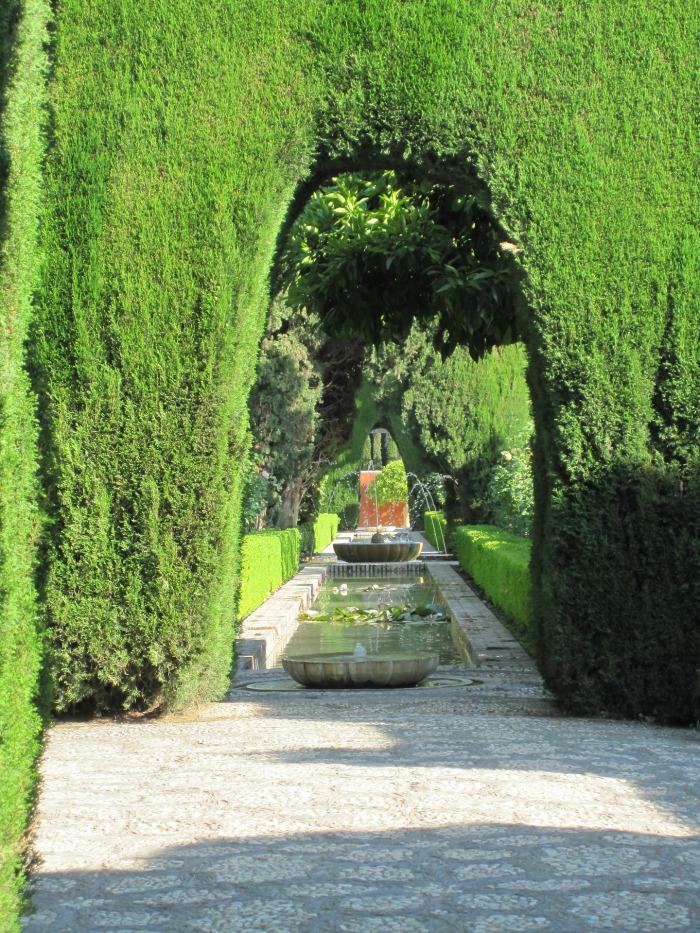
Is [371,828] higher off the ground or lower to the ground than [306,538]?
lower

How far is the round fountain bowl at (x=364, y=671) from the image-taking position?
7.53 m

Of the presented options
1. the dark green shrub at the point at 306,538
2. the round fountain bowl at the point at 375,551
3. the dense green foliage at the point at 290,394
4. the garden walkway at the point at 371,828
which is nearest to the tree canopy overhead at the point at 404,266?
the garden walkway at the point at 371,828

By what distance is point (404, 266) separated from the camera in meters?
7.98

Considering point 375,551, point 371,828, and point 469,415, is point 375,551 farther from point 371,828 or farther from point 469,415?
point 371,828

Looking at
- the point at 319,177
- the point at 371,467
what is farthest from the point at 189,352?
the point at 371,467

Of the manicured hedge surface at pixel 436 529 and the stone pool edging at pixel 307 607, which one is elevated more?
the manicured hedge surface at pixel 436 529

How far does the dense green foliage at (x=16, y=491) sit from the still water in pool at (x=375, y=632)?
20.1 feet

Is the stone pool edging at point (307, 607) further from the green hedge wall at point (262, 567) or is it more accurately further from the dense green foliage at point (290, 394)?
the dense green foliage at point (290, 394)

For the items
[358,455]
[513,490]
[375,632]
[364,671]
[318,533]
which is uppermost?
[358,455]

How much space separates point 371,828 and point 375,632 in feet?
28.2

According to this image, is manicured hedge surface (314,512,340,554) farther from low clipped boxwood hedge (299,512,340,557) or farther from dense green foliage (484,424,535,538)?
dense green foliage (484,424,535,538)

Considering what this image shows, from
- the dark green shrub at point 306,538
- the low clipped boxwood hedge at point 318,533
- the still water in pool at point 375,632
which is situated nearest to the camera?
the still water in pool at point 375,632

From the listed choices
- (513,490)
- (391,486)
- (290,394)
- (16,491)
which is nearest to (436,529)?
(391,486)

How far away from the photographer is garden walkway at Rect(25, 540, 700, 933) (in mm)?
2855
